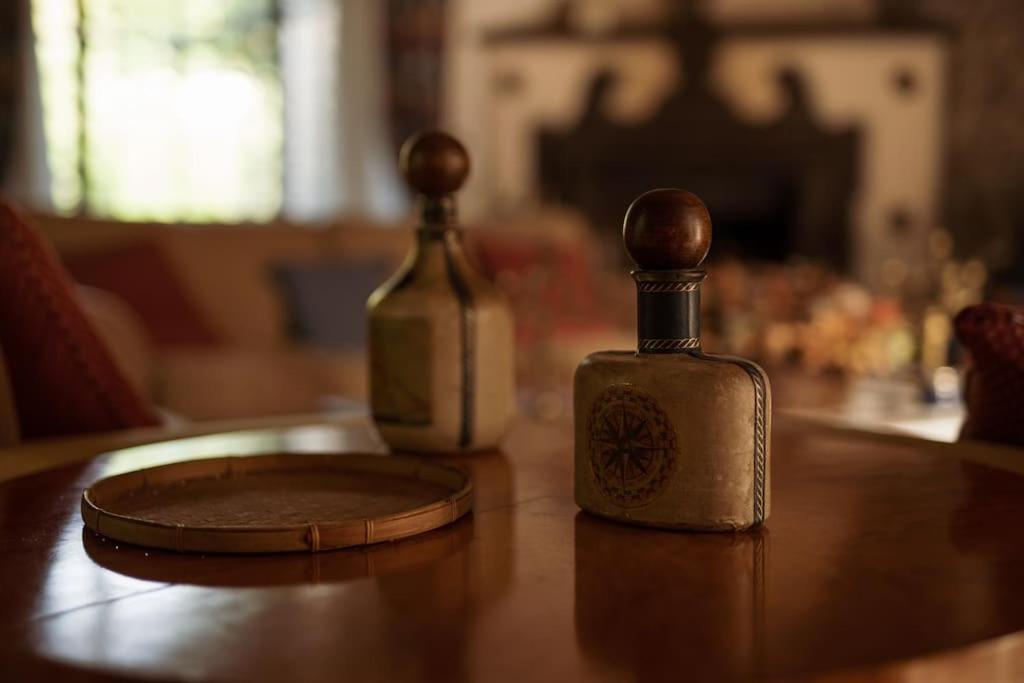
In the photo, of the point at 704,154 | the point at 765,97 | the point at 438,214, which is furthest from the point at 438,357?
the point at 765,97

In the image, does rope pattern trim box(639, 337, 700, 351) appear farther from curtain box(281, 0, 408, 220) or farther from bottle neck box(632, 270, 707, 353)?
curtain box(281, 0, 408, 220)

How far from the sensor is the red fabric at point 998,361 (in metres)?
0.95

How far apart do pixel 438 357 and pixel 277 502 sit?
0.80ft

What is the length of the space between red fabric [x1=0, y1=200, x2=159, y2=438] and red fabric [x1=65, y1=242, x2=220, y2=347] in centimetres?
239

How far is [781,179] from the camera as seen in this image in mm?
6621

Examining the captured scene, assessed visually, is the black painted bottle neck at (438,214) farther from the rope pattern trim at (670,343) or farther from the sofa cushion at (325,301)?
the sofa cushion at (325,301)

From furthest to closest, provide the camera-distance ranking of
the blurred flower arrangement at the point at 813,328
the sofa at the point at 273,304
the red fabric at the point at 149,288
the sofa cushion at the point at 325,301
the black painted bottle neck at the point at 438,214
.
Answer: the sofa cushion at the point at 325,301 → the blurred flower arrangement at the point at 813,328 → the red fabric at the point at 149,288 → the sofa at the point at 273,304 → the black painted bottle neck at the point at 438,214

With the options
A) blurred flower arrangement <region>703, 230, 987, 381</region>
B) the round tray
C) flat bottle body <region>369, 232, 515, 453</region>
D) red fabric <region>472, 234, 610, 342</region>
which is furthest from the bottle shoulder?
red fabric <region>472, 234, 610, 342</region>

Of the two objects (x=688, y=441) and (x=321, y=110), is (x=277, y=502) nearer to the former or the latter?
(x=688, y=441)

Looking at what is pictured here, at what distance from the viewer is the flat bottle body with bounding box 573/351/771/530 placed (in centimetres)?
71

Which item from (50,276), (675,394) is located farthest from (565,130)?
(675,394)

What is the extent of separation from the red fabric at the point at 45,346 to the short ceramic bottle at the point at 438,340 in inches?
12.7

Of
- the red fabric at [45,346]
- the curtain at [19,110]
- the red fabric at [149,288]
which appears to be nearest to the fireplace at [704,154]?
the curtain at [19,110]

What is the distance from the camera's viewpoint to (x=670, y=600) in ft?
1.88
